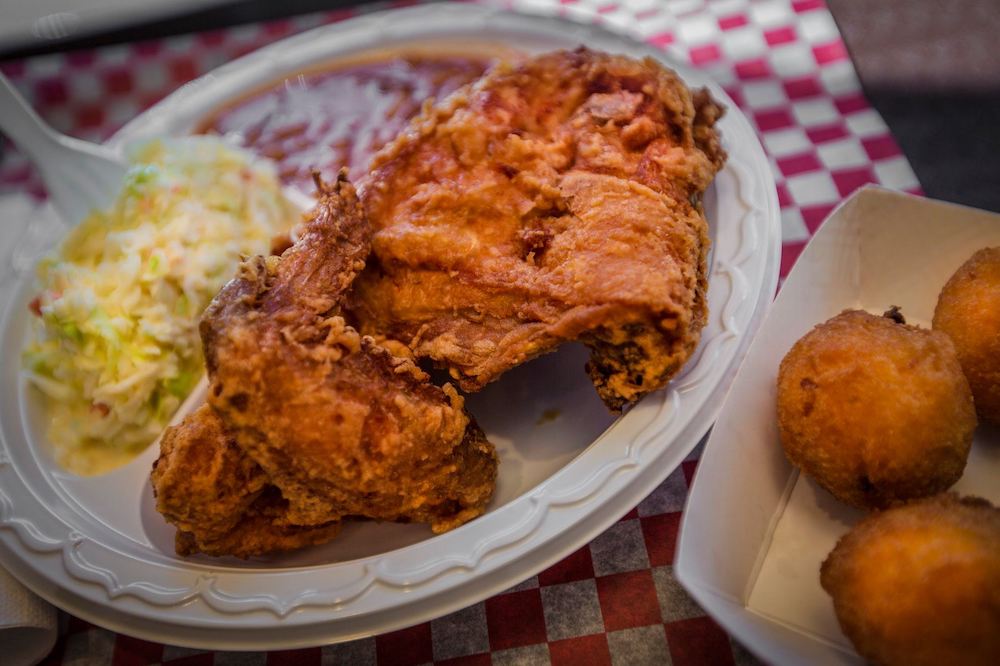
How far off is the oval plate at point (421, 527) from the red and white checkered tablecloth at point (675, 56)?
0.23 meters

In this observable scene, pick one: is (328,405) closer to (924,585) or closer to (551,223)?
(551,223)

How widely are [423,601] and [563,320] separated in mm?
669

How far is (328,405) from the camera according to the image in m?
1.55

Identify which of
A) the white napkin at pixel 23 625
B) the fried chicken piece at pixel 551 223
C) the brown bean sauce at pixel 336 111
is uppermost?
the fried chicken piece at pixel 551 223

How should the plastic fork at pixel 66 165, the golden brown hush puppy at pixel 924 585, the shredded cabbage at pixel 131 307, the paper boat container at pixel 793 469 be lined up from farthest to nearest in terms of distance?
the plastic fork at pixel 66 165
the shredded cabbage at pixel 131 307
the paper boat container at pixel 793 469
the golden brown hush puppy at pixel 924 585

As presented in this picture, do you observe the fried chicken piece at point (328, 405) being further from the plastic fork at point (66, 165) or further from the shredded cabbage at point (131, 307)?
the plastic fork at point (66, 165)

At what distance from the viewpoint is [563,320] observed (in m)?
1.66

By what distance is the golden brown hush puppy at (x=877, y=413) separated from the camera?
5.03ft

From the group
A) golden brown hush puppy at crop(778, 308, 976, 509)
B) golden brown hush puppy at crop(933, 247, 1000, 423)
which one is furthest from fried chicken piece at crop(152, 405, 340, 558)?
golden brown hush puppy at crop(933, 247, 1000, 423)

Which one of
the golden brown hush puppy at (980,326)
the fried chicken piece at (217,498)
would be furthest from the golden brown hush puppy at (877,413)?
the fried chicken piece at (217,498)

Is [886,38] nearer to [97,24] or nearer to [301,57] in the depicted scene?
[301,57]

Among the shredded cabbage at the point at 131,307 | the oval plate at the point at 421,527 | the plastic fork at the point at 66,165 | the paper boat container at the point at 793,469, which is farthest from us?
the plastic fork at the point at 66,165

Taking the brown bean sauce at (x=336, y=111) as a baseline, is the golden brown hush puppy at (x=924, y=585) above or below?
below

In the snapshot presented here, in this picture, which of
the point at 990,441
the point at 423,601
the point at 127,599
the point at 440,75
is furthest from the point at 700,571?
Answer: the point at 440,75
